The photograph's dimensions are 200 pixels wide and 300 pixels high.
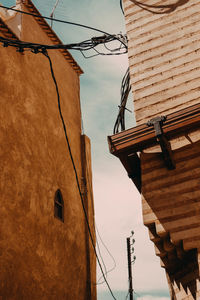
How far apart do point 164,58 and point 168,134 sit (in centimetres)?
263

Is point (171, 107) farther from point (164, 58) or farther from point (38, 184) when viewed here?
point (38, 184)

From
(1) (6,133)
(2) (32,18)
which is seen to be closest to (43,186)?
(1) (6,133)

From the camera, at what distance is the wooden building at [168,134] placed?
6746mm

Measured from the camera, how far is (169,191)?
7066 mm

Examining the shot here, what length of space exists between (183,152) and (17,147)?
5.04 meters

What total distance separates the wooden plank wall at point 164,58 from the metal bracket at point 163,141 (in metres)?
1.15

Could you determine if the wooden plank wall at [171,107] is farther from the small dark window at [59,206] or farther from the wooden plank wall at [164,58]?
the small dark window at [59,206]

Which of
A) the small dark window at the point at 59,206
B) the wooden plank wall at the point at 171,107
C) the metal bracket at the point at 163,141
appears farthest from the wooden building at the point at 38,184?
the wooden plank wall at the point at 171,107

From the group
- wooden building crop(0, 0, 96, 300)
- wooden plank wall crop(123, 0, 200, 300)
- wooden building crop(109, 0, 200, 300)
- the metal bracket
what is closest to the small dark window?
wooden building crop(0, 0, 96, 300)

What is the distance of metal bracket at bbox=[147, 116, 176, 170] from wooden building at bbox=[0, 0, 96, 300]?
10.7ft

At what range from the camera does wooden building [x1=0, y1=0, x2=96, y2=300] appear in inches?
348

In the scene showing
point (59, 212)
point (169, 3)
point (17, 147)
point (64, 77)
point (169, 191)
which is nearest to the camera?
point (169, 191)

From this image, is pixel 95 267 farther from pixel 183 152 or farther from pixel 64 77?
pixel 64 77

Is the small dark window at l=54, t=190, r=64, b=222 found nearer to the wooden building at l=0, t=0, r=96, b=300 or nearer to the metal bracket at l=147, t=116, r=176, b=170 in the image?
the wooden building at l=0, t=0, r=96, b=300
